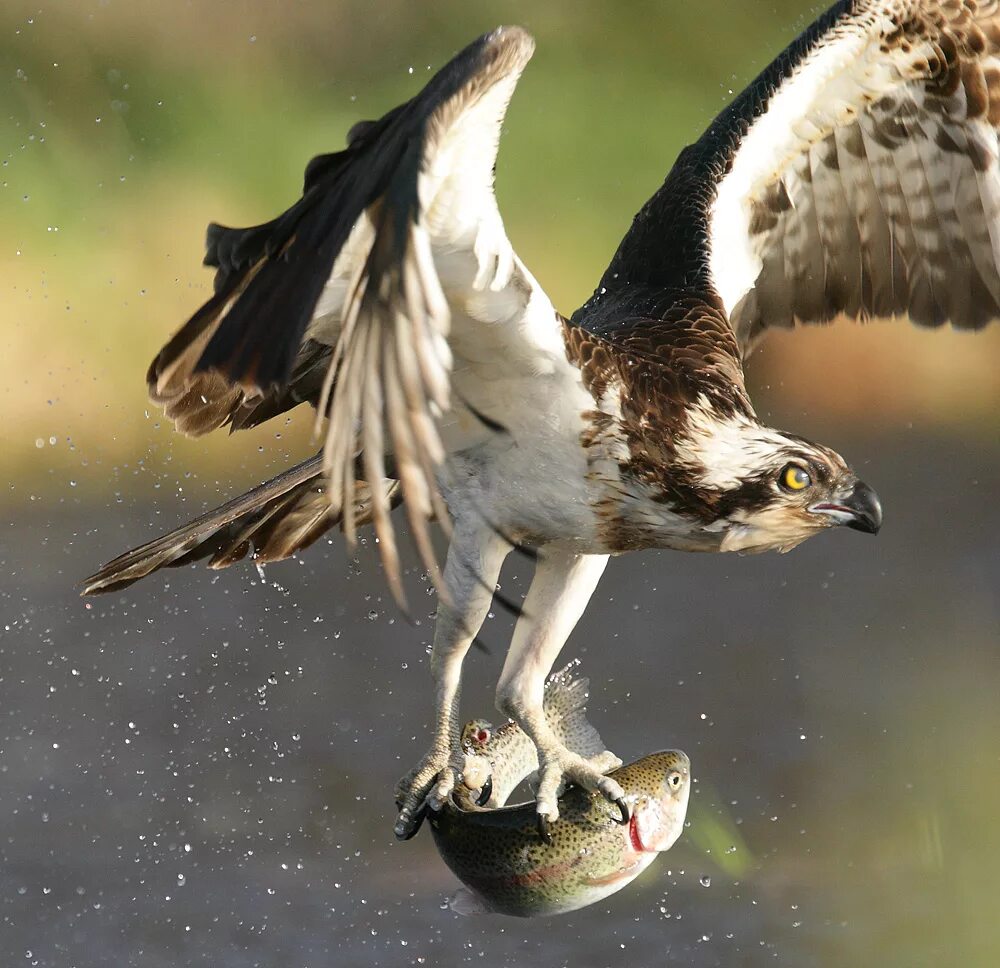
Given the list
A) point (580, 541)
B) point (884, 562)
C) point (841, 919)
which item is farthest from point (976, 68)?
point (884, 562)

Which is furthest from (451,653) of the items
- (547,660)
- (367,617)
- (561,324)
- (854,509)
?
(367,617)

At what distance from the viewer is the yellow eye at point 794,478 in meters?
2.92

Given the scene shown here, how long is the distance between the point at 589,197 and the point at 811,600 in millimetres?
2195

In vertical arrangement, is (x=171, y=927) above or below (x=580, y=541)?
below

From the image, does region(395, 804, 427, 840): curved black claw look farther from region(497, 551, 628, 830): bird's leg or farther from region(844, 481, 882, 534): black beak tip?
region(844, 481, 882, 534): black beak tip

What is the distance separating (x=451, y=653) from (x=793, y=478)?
78 cm

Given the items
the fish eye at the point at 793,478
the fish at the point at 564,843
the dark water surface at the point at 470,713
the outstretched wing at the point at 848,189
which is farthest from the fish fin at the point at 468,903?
the dark water surface at the point at 470,713

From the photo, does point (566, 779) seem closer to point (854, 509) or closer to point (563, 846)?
point (563, 846)

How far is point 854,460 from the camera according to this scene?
281 inches

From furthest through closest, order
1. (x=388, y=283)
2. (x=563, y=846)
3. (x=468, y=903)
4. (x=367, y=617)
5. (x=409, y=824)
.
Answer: (x=367, y=617), (x=409, y=824), (x=468, y=903), (x=563, y=846), (x=388, y=283)

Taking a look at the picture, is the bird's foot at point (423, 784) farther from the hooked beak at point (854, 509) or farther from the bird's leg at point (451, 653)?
the hooked beak at point (854, 509)

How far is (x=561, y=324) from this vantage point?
2924mm

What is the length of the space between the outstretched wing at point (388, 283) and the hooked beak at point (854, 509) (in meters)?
0.64

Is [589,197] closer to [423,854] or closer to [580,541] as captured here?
[423,854]
